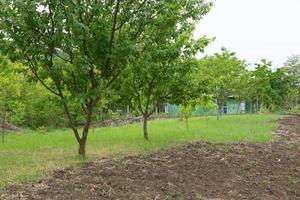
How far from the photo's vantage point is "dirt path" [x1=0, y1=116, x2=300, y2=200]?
20.4ft

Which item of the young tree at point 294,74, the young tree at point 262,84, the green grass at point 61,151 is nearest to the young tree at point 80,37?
the green grass at point 61,151

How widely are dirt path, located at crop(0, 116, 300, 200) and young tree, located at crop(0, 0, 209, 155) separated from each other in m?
1.78

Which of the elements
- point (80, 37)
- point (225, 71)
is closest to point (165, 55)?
point (80, 37)

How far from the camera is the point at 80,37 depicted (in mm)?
8094

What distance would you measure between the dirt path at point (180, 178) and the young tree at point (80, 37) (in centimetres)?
178

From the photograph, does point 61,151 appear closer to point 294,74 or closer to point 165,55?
point 165,55

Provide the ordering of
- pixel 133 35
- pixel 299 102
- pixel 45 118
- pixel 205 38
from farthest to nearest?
pixel 299 102 < pixel 45 118 < pixel 205 38 < pixel 133 35

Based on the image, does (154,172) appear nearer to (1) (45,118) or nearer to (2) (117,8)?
(2) (117,8)

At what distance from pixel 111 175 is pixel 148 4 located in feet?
11.9

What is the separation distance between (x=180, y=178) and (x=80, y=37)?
3.17 m

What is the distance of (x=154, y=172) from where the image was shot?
25.6 feet

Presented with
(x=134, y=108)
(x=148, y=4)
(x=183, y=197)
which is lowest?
(x=183, y=197)

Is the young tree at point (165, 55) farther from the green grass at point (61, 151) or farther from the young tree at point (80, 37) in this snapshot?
the green grass at point (61, 151)

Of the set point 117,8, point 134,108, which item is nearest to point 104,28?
point 117,8
